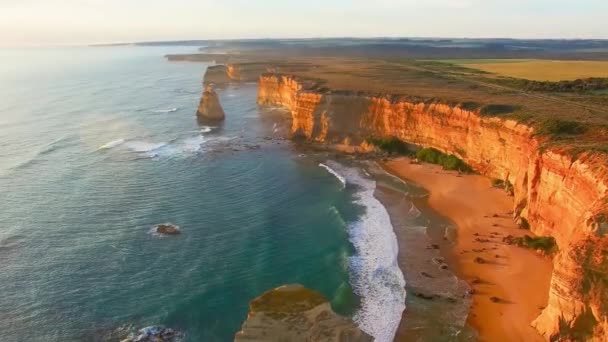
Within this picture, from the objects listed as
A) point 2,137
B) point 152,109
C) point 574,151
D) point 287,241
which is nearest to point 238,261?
point 287,241

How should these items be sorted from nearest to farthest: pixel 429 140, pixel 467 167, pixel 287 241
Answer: pixel 287 241 → pixel 467 167 → pixel 429 140

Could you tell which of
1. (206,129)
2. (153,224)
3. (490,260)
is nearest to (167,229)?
(153,224)

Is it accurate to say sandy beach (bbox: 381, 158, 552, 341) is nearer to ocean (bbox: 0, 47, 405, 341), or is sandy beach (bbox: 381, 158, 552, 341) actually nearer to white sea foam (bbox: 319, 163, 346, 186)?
ocean (bbox: 0, 47, 405, 341)

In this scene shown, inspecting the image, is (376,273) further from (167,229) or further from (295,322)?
(167,229)

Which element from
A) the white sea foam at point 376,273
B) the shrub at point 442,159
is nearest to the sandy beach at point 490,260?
the shrub at point 442,159

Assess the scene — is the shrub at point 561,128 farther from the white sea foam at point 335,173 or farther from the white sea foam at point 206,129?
the white sea foam at point 206,129

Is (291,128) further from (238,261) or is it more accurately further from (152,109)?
(238,261)
